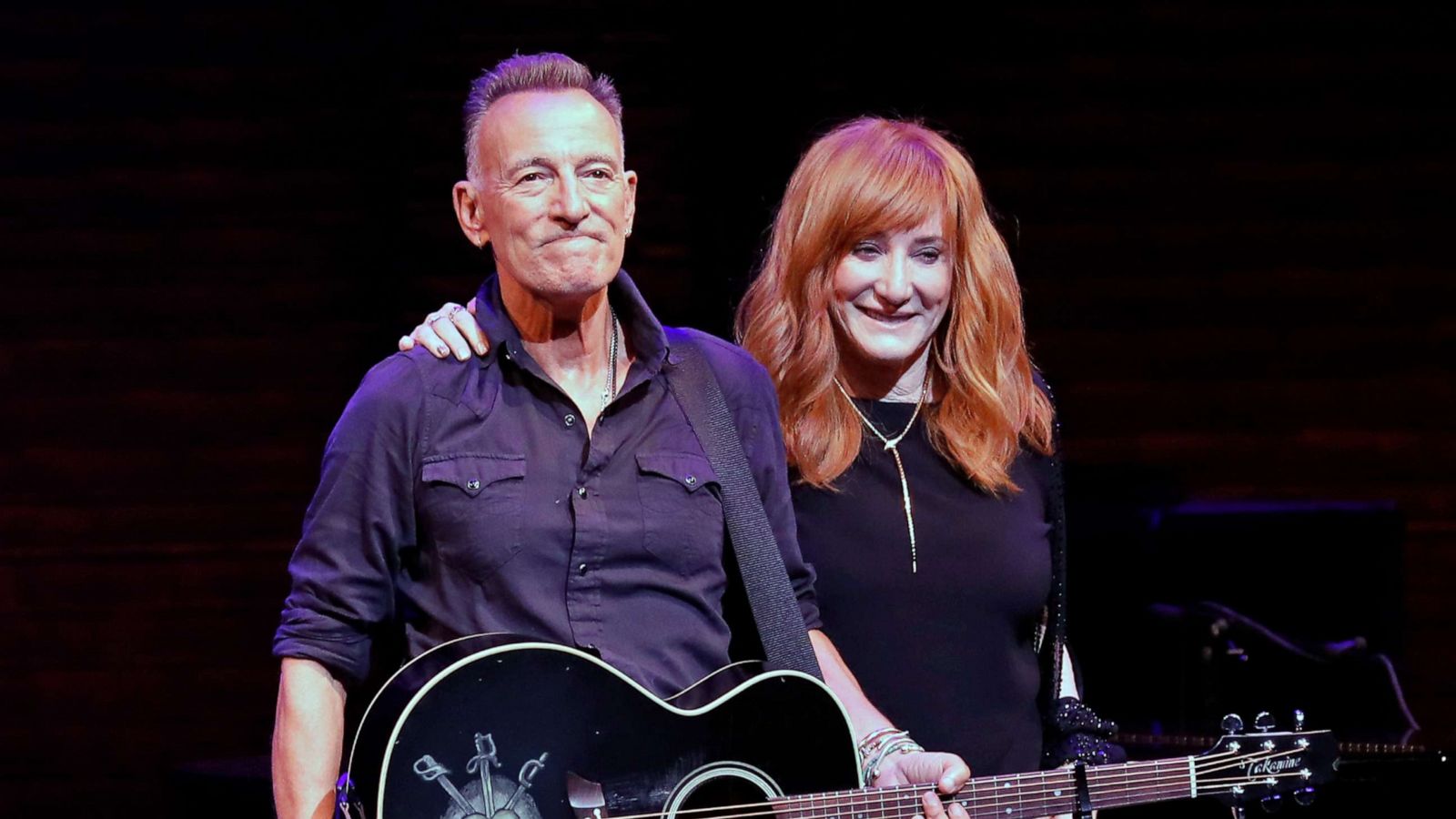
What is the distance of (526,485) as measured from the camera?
2701 millimetres

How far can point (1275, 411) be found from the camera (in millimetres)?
5770

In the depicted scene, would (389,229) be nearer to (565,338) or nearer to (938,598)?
(565,338)

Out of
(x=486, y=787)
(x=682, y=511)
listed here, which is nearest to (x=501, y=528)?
(x=682, y=511)

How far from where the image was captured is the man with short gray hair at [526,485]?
262 centimetres

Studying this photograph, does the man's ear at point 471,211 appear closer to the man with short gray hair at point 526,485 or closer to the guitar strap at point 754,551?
the man with short gray hair at point 526,485

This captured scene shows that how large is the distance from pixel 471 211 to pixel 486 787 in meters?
1.01

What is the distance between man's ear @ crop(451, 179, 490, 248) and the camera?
2795 millimetres

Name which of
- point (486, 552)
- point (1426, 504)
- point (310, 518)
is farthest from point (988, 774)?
point (1426, 504)

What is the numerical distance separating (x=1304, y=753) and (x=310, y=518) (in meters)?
1.88

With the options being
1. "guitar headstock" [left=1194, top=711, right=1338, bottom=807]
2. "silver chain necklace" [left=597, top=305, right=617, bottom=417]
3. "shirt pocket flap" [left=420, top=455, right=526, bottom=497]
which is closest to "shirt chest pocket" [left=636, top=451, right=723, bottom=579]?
"silver chain necklace" [left=597, top=305, right=617, bottom=417]

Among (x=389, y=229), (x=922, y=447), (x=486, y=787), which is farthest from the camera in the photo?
(x=389, y=229)

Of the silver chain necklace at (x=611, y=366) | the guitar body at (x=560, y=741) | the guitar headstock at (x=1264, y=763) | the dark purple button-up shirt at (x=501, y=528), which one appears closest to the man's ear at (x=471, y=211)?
the dark purple button-up shirt at (x=501, y=528)

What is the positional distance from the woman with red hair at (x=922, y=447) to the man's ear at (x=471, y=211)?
0.75 metres

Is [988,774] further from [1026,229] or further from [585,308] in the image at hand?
[1026,229]
